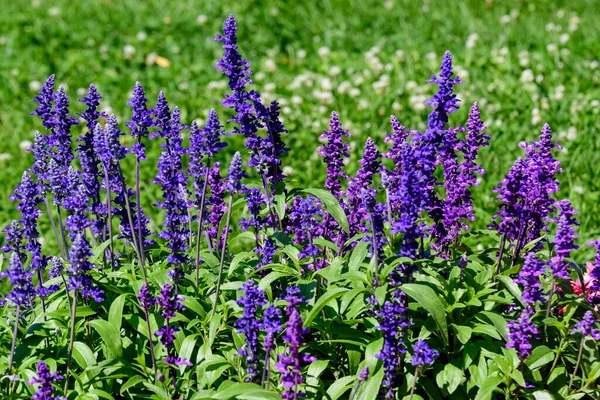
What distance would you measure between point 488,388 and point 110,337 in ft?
5.56

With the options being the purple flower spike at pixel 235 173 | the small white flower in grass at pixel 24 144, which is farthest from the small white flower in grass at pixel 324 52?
the purple flower spike at pixel 235 173

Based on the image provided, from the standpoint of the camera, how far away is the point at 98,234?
484cm

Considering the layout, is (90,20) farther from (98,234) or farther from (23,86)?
(98,234)

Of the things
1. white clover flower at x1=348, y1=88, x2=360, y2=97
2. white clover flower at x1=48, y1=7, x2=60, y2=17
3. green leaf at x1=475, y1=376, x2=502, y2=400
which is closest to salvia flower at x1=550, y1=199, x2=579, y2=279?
green leaf at x1=475, y1=376, x2=502, y2=400

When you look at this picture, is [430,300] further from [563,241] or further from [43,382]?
Result: [43,382]

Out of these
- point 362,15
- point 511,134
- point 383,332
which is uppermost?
point 362,15

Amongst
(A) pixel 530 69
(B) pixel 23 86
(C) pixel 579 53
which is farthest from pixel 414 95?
(B) pixel 23 86

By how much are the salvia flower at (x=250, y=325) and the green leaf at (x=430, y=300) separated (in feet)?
2.12

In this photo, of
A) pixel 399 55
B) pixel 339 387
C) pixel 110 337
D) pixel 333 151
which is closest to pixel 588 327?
pixel 339 387

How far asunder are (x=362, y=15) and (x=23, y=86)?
4637 millimetres

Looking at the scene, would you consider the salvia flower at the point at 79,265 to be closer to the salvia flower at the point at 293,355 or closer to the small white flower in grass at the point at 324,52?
the salvia flower at the point at 293,355

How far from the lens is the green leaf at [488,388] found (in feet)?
12.2

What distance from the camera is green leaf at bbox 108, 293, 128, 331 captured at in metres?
3.93

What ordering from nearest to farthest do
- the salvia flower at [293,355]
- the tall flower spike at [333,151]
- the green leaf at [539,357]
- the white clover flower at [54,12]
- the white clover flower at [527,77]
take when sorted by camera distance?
the salvia flower at [293,355], the green leaf at [539,357], the tall flower spike at [333,151], the white clover flower at [527,77], the white clover flower at [54,12]
